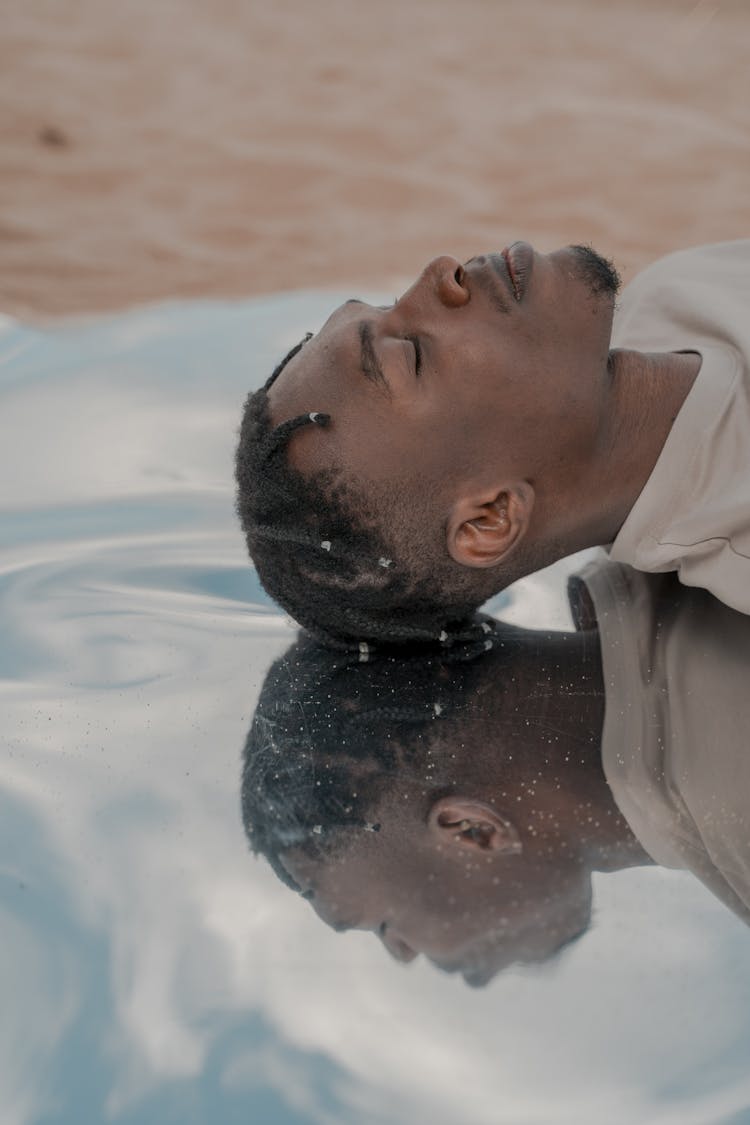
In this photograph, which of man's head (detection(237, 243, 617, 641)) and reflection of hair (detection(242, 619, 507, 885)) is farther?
man's head (detection(237, 243, 617, 641))

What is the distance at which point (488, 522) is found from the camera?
181 cm

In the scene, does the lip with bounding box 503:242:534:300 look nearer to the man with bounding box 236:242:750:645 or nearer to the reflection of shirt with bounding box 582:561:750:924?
the man with bounding box 236:242:750:645

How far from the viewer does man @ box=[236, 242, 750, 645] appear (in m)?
1.73

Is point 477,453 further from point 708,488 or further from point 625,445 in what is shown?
point 708,488

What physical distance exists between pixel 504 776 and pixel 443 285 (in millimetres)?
618

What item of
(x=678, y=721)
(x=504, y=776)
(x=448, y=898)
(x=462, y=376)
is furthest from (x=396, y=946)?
(x=462, y=376)

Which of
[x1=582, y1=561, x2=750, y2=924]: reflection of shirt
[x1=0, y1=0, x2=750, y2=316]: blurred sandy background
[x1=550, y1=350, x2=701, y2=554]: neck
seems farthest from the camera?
[x1=0, y1=0, x2=750, y2=316]: blurred sandy background

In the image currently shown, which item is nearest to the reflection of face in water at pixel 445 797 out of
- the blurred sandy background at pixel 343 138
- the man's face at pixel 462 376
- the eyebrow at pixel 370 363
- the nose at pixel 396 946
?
the nose at pixel 396 946

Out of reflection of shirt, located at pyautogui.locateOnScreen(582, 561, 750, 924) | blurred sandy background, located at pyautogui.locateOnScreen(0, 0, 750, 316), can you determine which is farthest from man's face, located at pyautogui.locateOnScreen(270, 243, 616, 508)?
blurred sandy background, located at pyautogui.locateOnScreen(0, 0, 750, 316)

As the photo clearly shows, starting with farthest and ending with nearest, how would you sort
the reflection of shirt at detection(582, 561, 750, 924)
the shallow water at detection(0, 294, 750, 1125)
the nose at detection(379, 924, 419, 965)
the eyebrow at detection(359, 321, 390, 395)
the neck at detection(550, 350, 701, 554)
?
the neck at detection(550, 350, 701, 554), the eyebrow at detection(359, 321, 390, 395), the reflection of shirt at detection(582, 561, 750, 924), the nose at detection(379, 924, 419, 965), the shallow water at detection(0, 294, 750, 1125)

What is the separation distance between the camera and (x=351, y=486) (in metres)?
1.74

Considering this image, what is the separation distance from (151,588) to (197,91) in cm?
397

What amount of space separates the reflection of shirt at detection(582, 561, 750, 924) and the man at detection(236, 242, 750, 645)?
71mm

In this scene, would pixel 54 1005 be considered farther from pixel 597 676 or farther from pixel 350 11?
pixel 350 11
